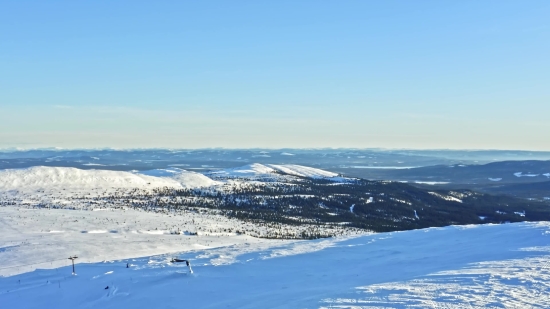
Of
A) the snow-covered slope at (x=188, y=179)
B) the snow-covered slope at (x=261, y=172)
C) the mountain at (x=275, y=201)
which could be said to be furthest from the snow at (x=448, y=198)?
the snow-covered slope at (x=188, y=179)

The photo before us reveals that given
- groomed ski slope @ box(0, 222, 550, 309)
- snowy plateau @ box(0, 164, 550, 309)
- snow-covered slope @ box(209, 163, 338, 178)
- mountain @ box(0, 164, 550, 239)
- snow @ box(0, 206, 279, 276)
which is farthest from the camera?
snow-covered slope @ box(209, 163, 338, 178)

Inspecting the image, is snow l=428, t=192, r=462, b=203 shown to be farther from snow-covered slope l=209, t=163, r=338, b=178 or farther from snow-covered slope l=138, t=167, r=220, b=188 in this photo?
snow-covered slope l=138, t=167, r=220, b=188

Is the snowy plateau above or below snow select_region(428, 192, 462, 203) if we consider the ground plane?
above

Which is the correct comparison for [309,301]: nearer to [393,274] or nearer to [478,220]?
[393,274]

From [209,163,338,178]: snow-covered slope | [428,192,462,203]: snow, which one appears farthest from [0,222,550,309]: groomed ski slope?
[209,163,338,178]: snow-covered slope

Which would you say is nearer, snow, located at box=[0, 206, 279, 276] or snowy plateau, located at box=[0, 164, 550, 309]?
snowy plateau, located at box=[0, 164, 550, 309]

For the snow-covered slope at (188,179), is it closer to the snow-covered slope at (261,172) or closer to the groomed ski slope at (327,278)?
the snow-covered slope at (261,172)
